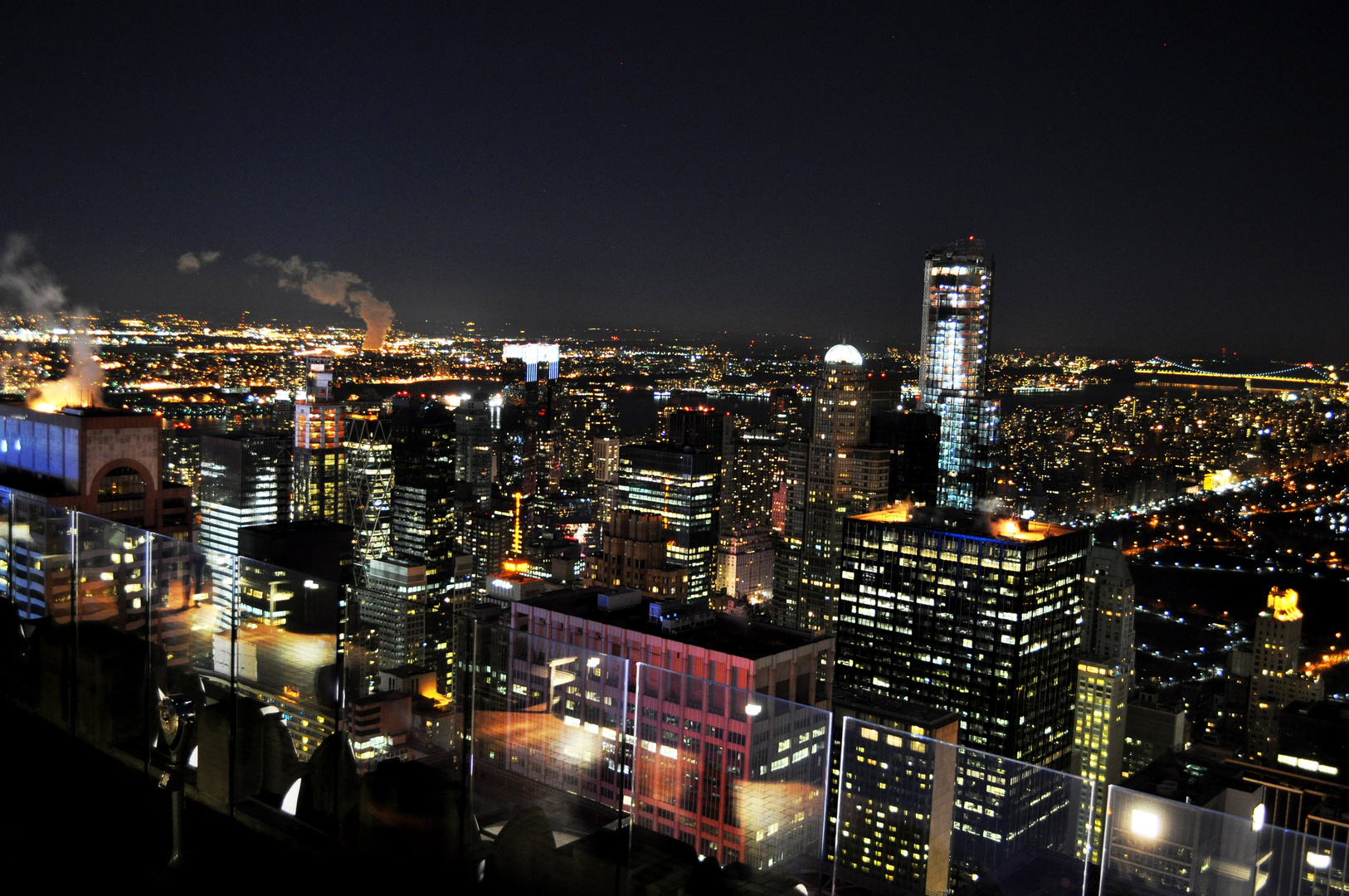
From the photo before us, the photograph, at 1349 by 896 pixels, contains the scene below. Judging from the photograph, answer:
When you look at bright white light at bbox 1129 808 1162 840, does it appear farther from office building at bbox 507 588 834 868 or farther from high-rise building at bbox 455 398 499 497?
high-rise building at bbox 455 398 499 497

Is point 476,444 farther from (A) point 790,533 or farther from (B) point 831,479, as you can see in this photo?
(B) point 831,479

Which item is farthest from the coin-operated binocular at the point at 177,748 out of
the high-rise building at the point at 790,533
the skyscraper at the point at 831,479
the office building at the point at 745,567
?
the office building at the point at 745,567

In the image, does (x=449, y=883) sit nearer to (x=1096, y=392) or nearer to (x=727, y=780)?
(x=727, y=780)

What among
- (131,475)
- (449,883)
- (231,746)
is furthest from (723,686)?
(131,475)

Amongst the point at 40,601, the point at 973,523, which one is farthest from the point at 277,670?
the point at 973,523

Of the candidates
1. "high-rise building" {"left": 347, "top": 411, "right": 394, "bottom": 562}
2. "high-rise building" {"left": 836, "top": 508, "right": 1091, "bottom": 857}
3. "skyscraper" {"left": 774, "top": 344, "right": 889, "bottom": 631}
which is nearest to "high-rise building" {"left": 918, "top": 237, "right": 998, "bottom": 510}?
"skyscraper" {"left": 774, "top": 344, "right": 889, "bottom": 631}

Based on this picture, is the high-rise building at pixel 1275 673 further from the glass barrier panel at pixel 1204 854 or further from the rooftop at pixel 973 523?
the glass barrier panel at pixel 1204 854
